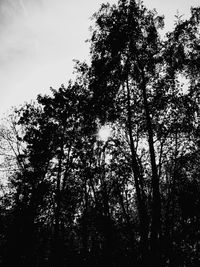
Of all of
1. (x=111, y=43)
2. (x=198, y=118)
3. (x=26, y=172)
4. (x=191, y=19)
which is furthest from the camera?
(x=26, y=172)

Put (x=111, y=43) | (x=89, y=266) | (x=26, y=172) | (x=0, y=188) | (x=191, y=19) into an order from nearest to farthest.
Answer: (x=191, y=19)
(x=111, y=43)
(x=26, y=172)
(x=89, y=266)
(x=0, y=188)

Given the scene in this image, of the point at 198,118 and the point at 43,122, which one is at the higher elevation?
the point at 43,122

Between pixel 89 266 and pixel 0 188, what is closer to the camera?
pixel 89 266

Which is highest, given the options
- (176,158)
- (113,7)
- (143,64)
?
(113,7)

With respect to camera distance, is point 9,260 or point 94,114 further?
point 94,114

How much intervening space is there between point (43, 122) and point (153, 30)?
12931mm

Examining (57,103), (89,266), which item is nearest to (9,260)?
(89,266)

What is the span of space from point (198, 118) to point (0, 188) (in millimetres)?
22399

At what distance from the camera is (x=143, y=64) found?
16812mm

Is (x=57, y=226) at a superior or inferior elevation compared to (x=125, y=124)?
inferior

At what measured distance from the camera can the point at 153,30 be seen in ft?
54.8

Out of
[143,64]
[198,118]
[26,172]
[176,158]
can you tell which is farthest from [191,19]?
[26,172]

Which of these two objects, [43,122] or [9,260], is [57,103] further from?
[9,260]

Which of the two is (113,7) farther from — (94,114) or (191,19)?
(94,114)
